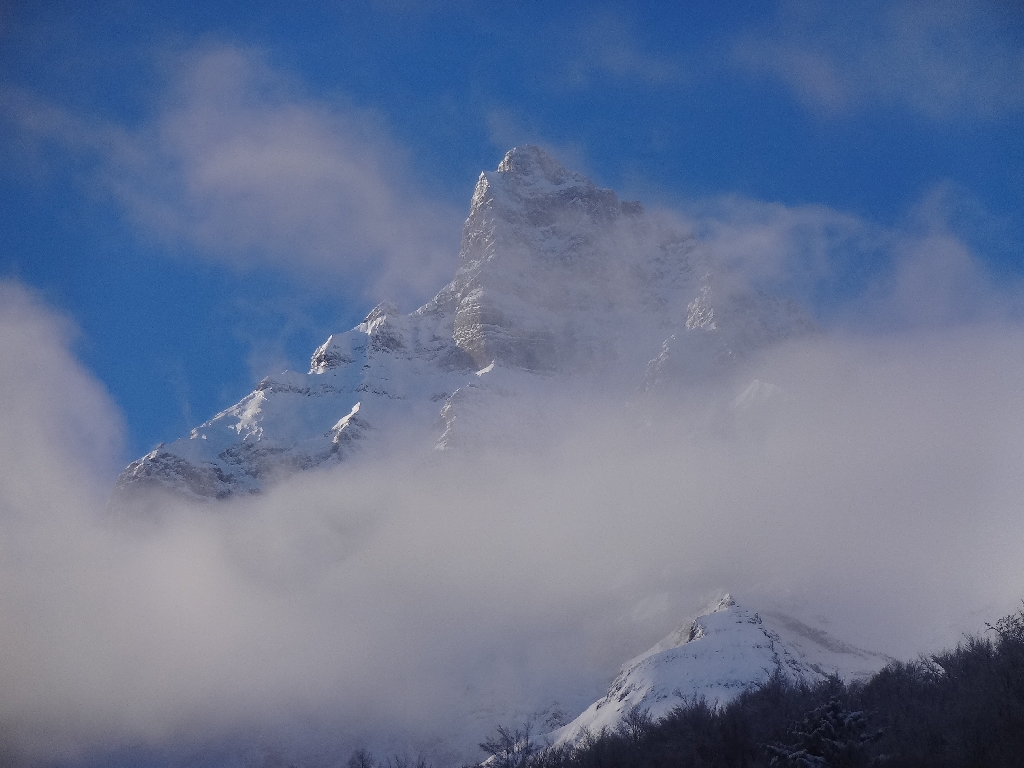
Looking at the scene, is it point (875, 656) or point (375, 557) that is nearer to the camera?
point (875, 656)

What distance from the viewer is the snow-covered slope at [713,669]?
64.2 meters

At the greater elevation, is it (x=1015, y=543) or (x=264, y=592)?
(x=264, y=592)

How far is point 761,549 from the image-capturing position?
133 meters

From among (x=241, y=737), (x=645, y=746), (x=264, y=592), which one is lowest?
(x=645, y=746)

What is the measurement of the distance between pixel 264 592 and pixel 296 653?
38286mm

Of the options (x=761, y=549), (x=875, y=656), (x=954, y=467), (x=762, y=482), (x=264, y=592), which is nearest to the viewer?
(x=875, y=656)

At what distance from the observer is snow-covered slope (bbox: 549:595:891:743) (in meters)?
64.2

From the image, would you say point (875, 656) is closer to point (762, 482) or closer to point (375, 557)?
point (762, 482)

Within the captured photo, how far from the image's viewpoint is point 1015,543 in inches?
4222

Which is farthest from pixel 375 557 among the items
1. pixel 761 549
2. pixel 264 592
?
pixel 761 549

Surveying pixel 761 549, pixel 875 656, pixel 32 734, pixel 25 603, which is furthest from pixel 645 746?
pixel 25 603

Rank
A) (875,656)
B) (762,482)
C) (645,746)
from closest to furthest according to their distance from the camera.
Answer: (645,746) < (875,656) < (762,482)

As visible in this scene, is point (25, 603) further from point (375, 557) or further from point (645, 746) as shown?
point (645, 746)

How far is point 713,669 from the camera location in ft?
226
